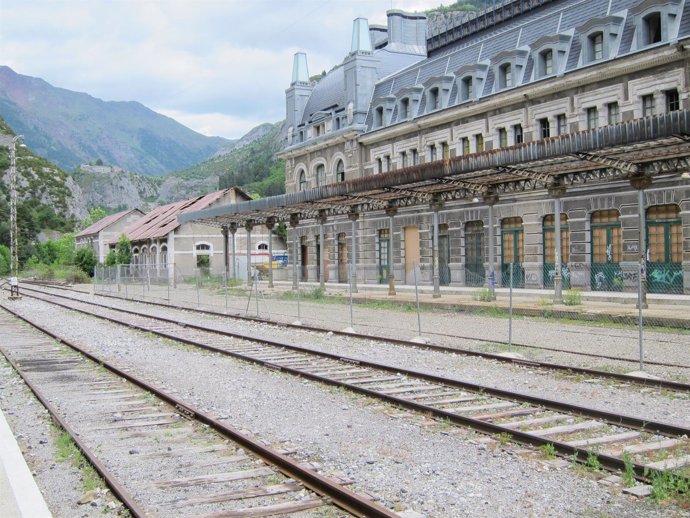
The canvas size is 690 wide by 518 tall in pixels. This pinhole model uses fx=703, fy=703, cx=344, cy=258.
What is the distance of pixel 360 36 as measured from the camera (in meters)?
47.5

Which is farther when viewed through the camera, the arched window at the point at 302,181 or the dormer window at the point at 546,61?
the arched window at the point at 302,181

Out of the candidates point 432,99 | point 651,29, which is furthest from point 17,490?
point 432,99

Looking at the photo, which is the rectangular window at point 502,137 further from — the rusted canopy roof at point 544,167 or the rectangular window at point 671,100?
the rectangular window at point 671,100

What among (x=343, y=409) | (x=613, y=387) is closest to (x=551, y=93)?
(x=613, y=387)

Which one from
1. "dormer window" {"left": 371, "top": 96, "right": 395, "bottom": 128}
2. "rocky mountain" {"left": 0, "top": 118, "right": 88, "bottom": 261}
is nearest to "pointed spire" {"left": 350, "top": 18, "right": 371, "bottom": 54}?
"dormer window" {"left": 371, "top": 96, "right": 395, "bottom": 128}

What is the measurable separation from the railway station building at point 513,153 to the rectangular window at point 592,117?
0.06 meters

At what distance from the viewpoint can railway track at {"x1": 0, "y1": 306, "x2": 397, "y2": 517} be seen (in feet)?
18.6

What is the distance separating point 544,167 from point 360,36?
28249 millimetres

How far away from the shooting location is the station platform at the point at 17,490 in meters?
5.11

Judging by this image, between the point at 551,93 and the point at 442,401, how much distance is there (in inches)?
936

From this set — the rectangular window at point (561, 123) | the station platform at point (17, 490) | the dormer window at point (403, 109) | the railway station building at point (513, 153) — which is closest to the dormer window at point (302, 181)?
the railway station building at point (513, 153)

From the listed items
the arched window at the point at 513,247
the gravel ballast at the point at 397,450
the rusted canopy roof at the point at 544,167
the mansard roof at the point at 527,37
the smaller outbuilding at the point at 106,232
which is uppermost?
the mansard roof at the point at 527,37

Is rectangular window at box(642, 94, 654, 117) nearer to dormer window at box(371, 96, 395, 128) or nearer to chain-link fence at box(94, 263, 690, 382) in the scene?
chain-link fence at box(94, 263, 690, 382)

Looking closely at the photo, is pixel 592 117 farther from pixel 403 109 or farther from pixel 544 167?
pixel 403 109
